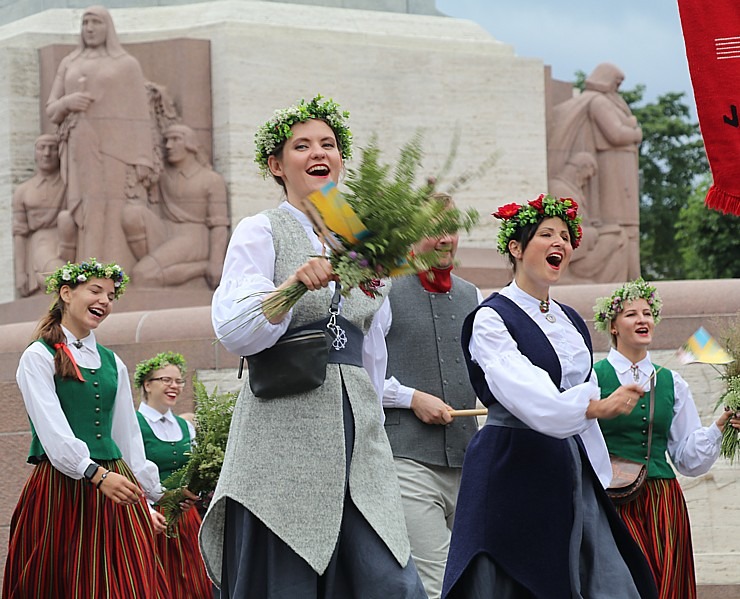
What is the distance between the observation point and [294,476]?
5.17m

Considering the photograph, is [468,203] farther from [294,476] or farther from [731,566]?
[294,476]

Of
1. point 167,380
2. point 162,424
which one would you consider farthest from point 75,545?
point 167,380

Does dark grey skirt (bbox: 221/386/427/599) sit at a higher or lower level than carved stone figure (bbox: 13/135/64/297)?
lower

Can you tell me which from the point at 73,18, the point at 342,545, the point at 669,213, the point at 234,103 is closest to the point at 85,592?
the point at 342,545

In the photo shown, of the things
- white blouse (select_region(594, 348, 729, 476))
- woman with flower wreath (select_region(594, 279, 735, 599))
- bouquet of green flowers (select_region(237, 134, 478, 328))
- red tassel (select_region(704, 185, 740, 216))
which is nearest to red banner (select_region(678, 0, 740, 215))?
red tassel (select_region(704, 185, 740, 216))

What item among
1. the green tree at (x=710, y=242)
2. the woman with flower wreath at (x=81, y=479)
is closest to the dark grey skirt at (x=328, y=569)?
the woman with flower wreath at (x=81, y=479)

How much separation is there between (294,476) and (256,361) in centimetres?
35

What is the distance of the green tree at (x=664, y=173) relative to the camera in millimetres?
39406

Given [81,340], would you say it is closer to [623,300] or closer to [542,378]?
[623,300]

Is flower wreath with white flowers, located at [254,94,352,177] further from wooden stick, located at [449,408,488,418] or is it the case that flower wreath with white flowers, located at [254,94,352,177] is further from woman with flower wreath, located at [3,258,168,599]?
woman with flower wreath, located at [3,258,168,599]

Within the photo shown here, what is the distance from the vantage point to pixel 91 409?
26.2ft

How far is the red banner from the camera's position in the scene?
15.4 feet

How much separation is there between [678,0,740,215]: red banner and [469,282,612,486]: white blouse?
1.11 meters

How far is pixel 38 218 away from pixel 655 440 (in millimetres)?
7592
